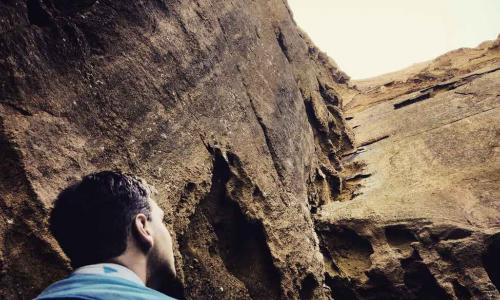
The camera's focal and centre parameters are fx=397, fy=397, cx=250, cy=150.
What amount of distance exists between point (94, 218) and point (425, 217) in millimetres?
5331

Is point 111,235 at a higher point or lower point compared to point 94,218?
lower

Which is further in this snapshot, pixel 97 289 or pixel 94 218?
pixel 94 218

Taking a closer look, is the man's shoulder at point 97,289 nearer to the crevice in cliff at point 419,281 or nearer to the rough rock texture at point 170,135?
the rough rock texture at point 170,135

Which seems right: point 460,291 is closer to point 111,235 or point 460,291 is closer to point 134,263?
point 134,263

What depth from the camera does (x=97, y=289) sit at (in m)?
1.83

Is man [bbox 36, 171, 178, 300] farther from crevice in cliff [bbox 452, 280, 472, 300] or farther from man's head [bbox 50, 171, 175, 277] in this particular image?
crevice in cliff [bbox 452, 280, 472, 300]

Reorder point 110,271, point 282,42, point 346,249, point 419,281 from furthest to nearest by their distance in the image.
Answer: point 282,42
point 346,249
point 419,281
point 110,271

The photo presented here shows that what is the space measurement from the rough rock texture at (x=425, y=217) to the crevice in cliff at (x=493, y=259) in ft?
0.05

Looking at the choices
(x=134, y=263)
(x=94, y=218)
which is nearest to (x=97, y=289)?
(x=134, y=263)

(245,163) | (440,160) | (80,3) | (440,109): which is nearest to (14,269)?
(80,3)

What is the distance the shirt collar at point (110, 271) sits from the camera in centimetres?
202

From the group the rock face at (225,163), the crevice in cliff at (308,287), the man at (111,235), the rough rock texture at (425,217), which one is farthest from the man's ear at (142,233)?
the rough rock texture at (425,217)

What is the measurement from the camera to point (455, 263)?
18.5ft

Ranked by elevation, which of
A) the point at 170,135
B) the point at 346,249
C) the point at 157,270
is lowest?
the point at 346,249
